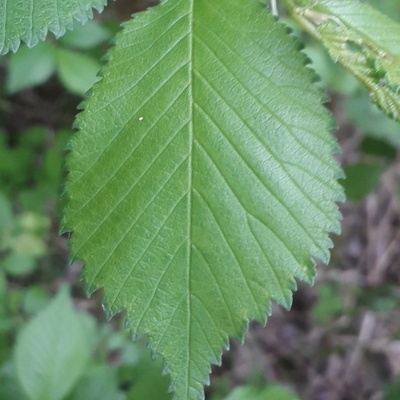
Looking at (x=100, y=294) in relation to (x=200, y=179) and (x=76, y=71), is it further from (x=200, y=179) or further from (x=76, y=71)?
(x=200, y=179)

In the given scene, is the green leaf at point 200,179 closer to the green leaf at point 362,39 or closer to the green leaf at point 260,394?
the green leaf at point 362,39

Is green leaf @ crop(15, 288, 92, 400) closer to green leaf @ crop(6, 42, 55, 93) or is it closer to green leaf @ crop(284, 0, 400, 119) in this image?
green leaf @ crop(6, 42, 55, 93)

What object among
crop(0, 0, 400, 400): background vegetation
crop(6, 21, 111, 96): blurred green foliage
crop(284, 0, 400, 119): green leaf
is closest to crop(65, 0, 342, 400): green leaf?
crop(284, 0, 400, 119): green leaf

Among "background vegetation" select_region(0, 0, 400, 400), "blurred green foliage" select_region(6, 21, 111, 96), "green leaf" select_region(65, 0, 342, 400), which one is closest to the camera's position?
"green leaf" select_region(65, 0, 342, 400)

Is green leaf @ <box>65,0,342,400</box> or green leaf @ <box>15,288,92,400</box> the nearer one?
green leaf @ <box>65,0,342,400</box>

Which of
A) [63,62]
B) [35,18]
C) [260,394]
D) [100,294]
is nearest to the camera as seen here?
[35,18]

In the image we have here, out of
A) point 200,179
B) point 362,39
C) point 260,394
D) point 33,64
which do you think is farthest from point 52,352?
point 362,39

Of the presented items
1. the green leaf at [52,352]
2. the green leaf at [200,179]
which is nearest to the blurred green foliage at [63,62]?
the green leaf at [52,352]
